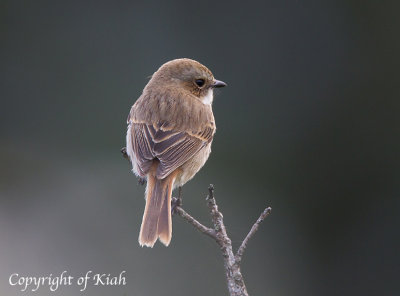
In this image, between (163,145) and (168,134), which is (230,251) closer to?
(163,145)

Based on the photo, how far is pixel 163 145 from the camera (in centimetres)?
509

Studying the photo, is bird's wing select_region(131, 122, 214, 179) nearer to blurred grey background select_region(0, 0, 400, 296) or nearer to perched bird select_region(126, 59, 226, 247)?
perched bird select_region(126, 59, 226, 247)

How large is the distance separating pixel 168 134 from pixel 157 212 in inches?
32.8

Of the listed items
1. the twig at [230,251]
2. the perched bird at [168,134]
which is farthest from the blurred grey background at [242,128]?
the twig at [230,251]

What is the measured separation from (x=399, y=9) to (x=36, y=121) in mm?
5115

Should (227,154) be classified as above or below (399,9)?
below

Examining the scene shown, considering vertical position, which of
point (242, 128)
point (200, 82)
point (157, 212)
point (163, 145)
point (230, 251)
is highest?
point (242, 128)

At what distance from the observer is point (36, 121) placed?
7910 millimetres

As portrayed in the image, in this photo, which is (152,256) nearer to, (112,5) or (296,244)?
(296,244)

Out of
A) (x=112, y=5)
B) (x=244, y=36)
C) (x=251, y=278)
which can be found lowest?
(x=251, y=278)

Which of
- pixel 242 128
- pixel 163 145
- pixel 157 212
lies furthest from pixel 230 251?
pixel 242 128

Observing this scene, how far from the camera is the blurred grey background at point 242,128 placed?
7109 mm

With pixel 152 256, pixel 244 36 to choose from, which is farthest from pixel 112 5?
pixel 152 256

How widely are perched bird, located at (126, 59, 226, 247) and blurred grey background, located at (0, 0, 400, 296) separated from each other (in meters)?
1.66
